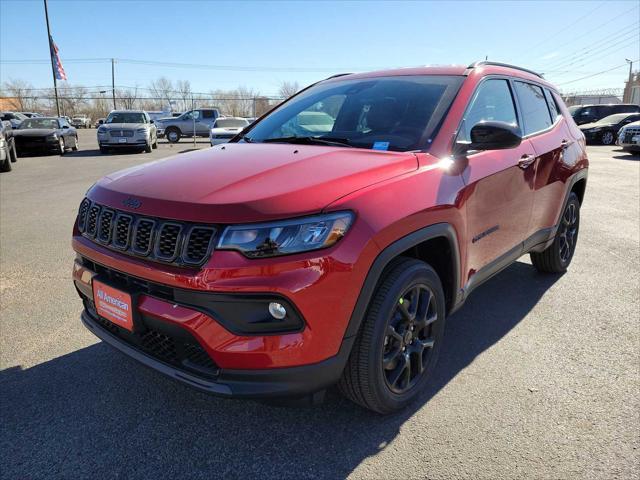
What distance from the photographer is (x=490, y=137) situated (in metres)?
2.71

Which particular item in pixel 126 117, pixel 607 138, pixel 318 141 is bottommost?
pixel 126 117

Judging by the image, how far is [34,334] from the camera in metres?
3.48

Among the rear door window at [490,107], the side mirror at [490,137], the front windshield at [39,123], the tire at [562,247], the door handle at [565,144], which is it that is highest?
the rear door window at [490,107]

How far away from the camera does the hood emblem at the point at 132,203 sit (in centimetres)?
221

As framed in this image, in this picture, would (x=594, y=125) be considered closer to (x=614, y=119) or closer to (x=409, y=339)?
(x=614, y=119)

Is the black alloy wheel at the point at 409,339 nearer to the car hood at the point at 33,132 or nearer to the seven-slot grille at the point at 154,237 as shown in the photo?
the seven-slot grille at the point at 154,237

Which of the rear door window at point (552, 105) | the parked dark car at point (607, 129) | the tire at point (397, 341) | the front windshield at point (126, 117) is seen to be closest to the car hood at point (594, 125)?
the parked dark car at point (607, 129)

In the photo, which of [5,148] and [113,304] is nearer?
[113,304]

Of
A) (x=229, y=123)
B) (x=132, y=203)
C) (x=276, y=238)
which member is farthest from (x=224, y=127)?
(x=276, y=238)

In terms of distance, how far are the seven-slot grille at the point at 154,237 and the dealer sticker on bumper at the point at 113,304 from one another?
21 centimetres

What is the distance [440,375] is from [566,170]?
2.38m

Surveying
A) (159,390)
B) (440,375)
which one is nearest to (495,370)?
(440,375)

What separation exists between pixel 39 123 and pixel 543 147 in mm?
19377

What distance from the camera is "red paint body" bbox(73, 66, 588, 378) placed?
76.7 inches
